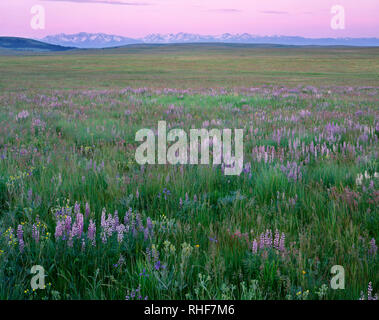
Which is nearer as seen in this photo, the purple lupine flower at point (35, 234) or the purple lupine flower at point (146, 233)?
the purple lupine flower at point (35, 234)

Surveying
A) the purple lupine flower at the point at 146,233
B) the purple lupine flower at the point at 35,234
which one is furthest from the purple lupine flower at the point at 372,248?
the purple lupine flower at the point at 35,234

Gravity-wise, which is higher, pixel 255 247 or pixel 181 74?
pixel 181 74

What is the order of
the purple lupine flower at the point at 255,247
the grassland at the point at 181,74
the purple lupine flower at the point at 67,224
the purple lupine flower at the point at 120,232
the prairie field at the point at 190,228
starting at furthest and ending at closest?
the grassland at the point at 181,74 < the purple lupine flower at the point at 67,224 < the purple lupine flower at the point at 120,232 < the purple lupine flower at the point at 255,247 < the prairie field at the point at 190,228

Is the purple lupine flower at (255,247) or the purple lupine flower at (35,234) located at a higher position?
the purple lupine flower at (35,234)

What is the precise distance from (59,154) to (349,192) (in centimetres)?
460

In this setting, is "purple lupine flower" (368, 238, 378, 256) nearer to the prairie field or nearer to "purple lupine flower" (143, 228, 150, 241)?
the prairie field

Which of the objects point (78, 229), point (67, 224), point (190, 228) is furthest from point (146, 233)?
point (67, 224)

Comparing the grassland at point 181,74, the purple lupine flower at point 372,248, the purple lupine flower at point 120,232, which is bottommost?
the purple lupine flower at point 372,248

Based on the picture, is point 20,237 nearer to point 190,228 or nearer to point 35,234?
point 35,234

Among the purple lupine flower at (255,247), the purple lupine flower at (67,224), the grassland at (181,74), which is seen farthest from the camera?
the grassland at (181,74)

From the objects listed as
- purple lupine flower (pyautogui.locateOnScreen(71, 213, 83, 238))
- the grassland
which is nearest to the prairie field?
purple lupine flower (pyautogui.locateOnScreen(71, 213, 83, 238))

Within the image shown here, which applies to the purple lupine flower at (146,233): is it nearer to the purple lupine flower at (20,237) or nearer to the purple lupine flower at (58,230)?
the purple lupine flower at (58,230)

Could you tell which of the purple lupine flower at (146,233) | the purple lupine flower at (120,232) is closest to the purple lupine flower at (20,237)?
the purple lupine flower at (120,232)

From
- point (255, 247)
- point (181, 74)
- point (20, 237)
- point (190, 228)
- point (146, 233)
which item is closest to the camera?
point (255, 247)
